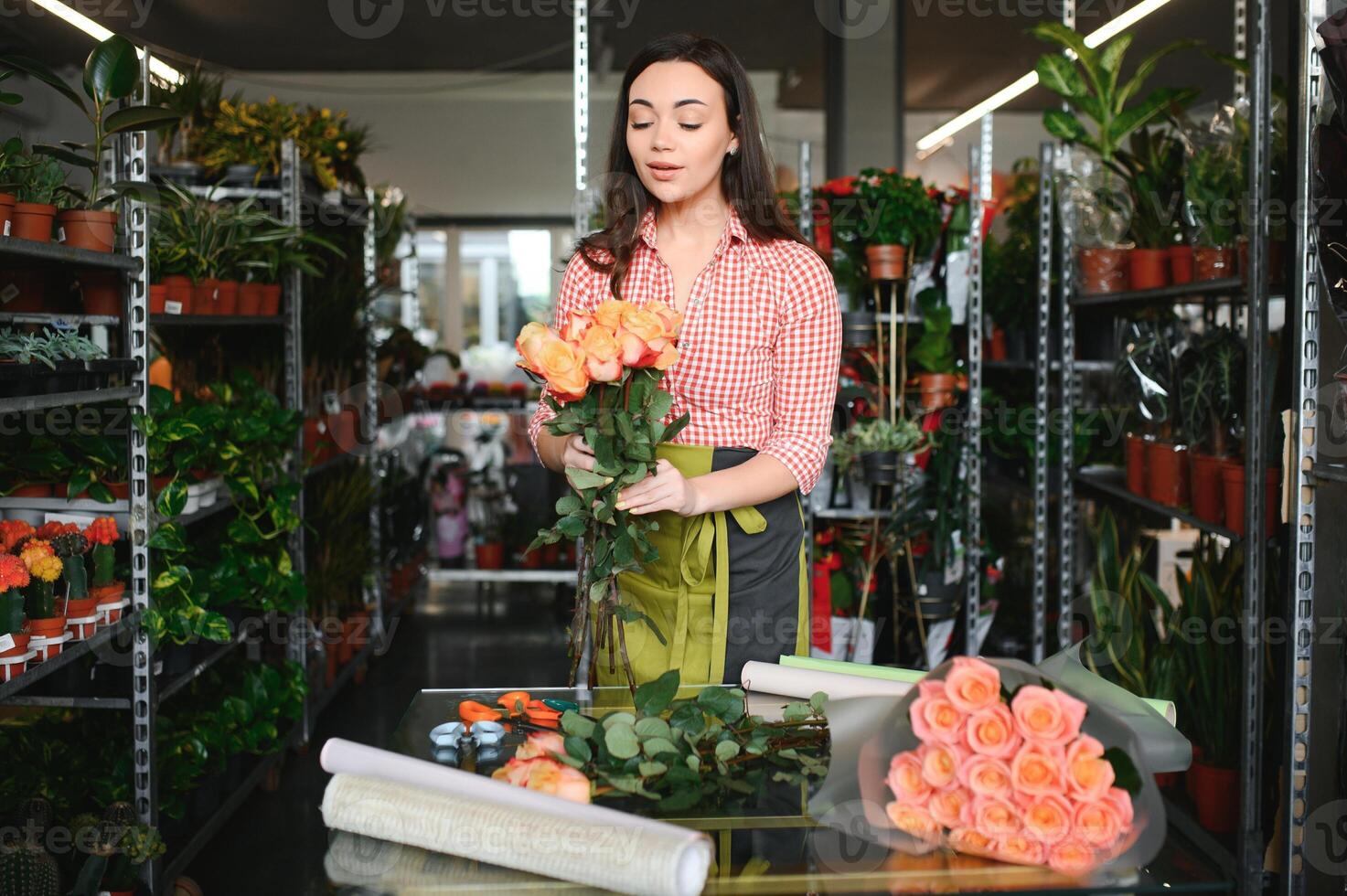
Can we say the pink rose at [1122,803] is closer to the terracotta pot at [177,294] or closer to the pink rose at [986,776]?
the pink rose at [986,776]

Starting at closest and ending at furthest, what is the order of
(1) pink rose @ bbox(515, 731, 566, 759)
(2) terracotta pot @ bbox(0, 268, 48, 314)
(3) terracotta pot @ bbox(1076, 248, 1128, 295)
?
(1) pink rose @ bbox(515, 731, 566, 759), (2) terracotta pot @ bbox(0, 268, 48, 314), (3) terracotta pot @ bbox(1076, 248, 1128, 295)

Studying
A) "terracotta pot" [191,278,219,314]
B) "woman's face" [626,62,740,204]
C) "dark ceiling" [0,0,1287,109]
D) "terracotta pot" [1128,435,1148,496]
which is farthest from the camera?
"dark ceiling" [0,0,1287,109]

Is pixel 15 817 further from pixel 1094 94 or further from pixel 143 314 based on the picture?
pixel 1094 94

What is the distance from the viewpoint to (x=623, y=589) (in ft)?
5.53

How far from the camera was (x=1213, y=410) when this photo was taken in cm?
296

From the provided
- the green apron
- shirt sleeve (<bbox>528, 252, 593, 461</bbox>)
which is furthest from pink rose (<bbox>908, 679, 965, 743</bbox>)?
shirt sleeve (<bbox>528, 252, 593, 461</bbox>)

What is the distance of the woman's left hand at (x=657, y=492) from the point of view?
4.65 ft

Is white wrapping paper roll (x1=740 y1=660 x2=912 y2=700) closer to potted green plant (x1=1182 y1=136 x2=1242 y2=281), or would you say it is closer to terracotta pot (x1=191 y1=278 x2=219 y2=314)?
potted green plant (x1=1182 y1=136 x2=1242 y2=281)

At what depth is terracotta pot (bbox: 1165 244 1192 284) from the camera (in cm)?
314

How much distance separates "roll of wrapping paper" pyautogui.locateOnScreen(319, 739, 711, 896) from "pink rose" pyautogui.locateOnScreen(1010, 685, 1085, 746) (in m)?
0.27

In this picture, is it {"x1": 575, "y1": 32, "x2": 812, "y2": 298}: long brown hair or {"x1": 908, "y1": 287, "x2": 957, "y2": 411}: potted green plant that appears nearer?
{"x1": 575, "y1": 32, "x2": 812, "y2": 298}: long brown hair

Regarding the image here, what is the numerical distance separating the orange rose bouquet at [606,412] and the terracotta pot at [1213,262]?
203cm

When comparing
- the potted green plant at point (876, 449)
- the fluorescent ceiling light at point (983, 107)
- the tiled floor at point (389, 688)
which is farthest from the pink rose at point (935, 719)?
the fluorescent ceiling light at point (983, 107)

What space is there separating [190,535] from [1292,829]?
282cm
